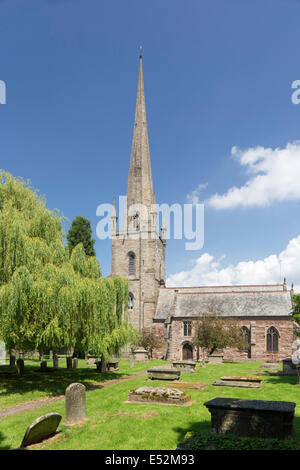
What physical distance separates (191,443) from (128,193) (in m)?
42.2

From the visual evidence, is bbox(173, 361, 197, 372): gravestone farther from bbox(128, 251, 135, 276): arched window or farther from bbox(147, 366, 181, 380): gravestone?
bbox(128, 251, 135, 276): arched window

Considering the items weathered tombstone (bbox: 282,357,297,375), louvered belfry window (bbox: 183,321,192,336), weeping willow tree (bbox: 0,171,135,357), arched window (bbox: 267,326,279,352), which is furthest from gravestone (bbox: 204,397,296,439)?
louvered belfry window (bbox: 183,321,192,336)

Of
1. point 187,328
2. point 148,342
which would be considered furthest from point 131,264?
point 148,342

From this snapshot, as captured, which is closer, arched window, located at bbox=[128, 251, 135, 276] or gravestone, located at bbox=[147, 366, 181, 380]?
gravestone, located at bbox=[147, 366, 181, 380]

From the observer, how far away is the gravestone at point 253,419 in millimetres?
7812

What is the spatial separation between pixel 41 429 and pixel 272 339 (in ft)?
111

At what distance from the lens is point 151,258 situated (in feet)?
144

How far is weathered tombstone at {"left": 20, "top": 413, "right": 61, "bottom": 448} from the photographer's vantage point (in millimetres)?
8188

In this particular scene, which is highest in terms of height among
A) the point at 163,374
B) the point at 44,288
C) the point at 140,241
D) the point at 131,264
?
the point at 140,241

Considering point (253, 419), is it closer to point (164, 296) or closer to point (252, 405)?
point (252, 405)

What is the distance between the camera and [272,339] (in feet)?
123

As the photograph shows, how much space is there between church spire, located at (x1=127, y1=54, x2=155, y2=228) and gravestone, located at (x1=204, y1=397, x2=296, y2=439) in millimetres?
37963

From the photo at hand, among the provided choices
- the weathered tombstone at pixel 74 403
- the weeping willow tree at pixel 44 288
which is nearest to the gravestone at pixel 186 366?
the weeping willow tree at pixel 44 288

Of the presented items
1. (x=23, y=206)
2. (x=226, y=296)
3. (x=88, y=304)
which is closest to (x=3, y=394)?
(x=88, y=304)
